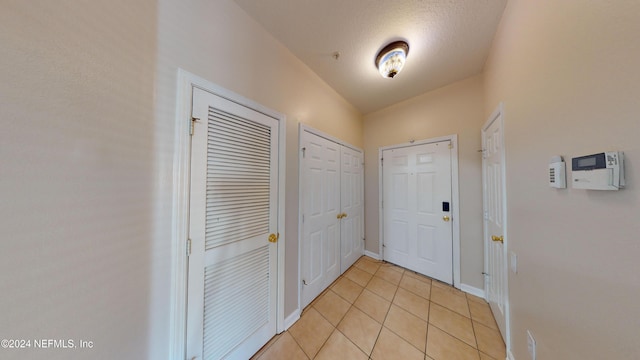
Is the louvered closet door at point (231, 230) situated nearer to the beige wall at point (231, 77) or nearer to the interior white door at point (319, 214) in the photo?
the beige wall at point (231, 77)

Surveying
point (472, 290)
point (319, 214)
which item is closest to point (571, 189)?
point (319, 214)

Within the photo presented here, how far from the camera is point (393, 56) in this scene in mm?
1655

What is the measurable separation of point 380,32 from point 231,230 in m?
2.05

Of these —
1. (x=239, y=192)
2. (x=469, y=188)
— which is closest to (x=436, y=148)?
(x=469, y=188)

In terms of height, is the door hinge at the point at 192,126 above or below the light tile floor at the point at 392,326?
above

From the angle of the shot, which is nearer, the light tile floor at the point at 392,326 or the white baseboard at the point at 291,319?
the light tile floor at the point at 392,326

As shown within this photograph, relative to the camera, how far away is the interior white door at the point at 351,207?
2572 millimetres

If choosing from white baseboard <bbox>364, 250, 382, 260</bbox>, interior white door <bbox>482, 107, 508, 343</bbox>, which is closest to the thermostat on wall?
interior white door <bbox>482, 107, 508, 343</bbox>

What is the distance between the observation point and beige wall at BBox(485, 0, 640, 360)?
0.53 metres

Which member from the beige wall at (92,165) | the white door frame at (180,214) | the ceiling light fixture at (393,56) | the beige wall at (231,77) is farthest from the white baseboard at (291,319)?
the ceiling light fixture at (393,56)

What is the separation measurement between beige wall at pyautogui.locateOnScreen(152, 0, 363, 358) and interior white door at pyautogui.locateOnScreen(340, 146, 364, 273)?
29.7 inches

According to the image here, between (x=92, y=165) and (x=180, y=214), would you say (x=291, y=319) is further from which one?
(x=92, y=165)

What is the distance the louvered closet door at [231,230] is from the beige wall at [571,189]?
5.51ft

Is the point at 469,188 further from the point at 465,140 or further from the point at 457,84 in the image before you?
the point at 457,84
